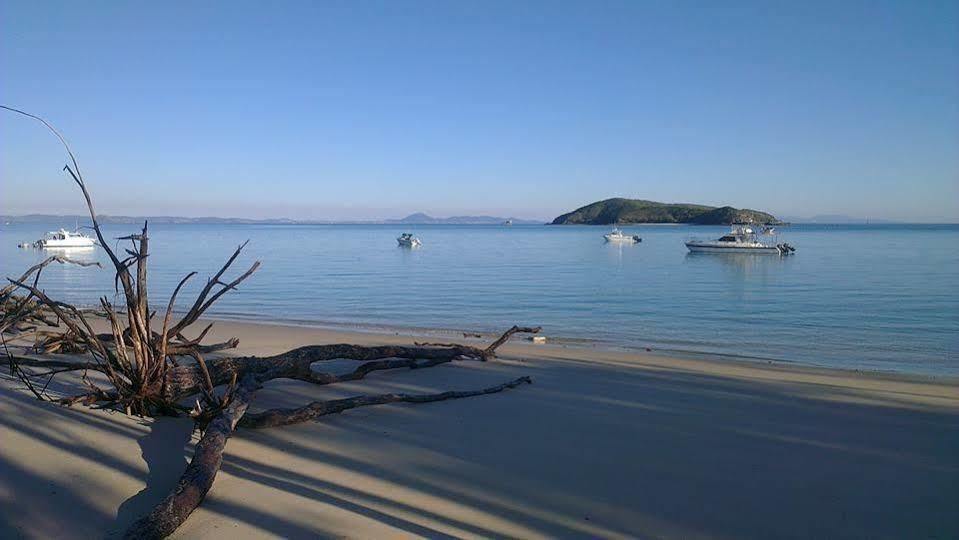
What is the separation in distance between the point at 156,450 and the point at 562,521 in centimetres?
311

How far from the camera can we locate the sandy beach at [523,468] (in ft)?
12.5

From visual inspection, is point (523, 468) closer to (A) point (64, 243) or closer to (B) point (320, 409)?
(B) point (320, 409)

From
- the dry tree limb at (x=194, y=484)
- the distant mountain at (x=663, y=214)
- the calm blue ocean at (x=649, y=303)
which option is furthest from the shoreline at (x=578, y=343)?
the distant mountain at (x=663, y=214)

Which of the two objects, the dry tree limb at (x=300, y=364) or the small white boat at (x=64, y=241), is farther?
the small white boat at (x=64, y=241)

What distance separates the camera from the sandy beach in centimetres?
382

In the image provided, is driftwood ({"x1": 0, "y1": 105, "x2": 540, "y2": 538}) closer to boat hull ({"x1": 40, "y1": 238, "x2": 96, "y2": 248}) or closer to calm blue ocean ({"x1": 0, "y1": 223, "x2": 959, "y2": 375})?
calm blue ocean ({"x1": 0, "y1": 223, "x2": 959, "y2": 375})

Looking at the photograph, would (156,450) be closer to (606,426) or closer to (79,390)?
(79,390)

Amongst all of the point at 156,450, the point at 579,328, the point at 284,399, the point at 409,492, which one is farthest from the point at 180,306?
the point at 409,492

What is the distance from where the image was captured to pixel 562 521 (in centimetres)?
388

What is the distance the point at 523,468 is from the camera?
4.75 meters

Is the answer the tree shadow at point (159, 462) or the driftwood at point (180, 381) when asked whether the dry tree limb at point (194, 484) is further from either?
the tree shadow at point (159, 462)

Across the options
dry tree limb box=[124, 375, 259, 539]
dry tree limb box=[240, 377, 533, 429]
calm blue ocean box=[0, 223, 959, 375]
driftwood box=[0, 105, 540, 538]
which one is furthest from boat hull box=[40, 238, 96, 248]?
dry tree limb box=[124, 375, 259, 539]

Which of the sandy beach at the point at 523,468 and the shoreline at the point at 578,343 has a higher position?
the sandy beach at the point at 523,468

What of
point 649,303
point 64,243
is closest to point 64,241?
point 64,243
